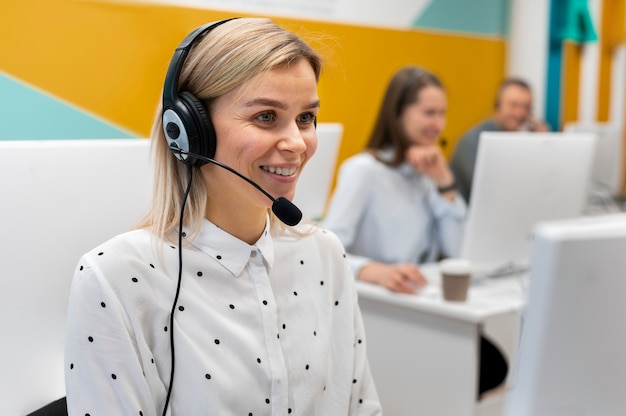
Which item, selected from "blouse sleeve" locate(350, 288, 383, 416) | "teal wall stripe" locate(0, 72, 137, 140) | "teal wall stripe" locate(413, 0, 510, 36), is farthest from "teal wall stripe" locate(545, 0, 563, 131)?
"blouse sleeve" locate(350, 288, 383, 416)

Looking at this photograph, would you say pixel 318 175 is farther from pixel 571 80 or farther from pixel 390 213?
pixel 571 80

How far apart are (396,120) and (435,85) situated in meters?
0.18

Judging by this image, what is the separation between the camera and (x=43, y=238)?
48.0 inches

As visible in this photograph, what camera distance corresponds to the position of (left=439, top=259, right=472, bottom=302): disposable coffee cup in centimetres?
198

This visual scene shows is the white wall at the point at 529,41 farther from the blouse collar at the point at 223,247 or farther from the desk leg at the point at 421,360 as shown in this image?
the blouse collar at the point at 223,247

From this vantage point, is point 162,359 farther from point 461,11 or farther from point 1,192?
point 461,11

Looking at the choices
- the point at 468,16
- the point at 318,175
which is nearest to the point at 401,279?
the point at 318,175

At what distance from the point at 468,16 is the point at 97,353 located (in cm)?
370

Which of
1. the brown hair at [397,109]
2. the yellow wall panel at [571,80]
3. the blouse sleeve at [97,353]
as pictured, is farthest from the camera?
the yellow wall panel at [571,80]

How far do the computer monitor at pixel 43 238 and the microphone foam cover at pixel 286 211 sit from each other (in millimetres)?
338

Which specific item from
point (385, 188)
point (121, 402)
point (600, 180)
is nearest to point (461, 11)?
point (600, 180)

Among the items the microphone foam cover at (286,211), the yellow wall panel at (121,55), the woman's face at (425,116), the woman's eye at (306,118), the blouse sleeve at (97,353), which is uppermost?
the yellow wall panel at (121,55)

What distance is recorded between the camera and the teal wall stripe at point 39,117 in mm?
2268

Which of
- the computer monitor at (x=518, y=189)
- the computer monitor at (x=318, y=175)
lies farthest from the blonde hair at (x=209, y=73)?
the computer monitor at (x=518, y=189)
